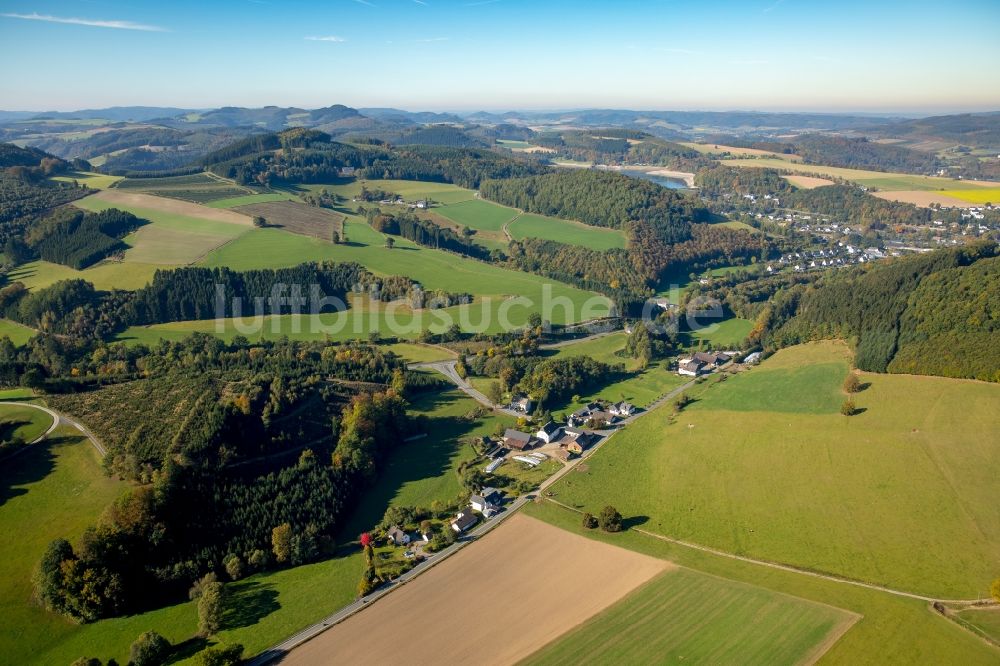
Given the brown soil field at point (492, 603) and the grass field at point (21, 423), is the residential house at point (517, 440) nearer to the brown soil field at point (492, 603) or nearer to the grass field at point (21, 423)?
the brown soil field at point (492, 603)

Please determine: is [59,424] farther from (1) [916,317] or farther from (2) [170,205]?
(2) [170,205]

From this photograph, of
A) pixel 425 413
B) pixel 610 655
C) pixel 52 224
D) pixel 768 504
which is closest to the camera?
pixel 610 655

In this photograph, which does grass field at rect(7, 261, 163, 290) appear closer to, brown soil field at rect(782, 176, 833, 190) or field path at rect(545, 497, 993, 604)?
field path at rect(545, 497, 993, 604)

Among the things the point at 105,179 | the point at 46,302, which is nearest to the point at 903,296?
the point at 46,302

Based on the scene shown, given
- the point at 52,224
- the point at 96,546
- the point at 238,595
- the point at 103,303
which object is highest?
the point at 52,224

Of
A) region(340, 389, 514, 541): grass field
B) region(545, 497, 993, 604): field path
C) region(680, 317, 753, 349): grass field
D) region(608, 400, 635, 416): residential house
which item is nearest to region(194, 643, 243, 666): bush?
region(340, 389, 514, 541): grass field

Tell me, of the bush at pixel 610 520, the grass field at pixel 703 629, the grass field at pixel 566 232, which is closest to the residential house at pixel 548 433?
the bush at pixel 610 520

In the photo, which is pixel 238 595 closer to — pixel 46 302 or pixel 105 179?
pixel 46 302
